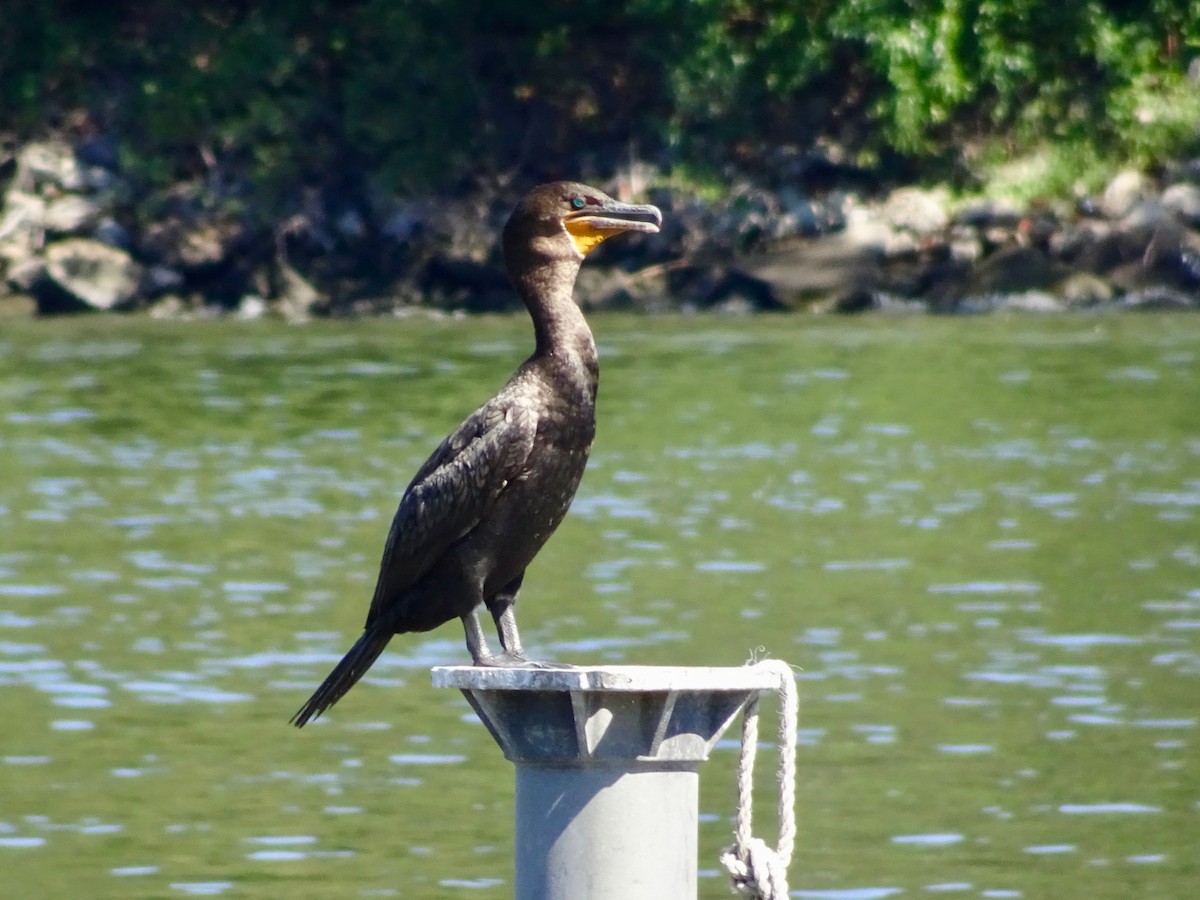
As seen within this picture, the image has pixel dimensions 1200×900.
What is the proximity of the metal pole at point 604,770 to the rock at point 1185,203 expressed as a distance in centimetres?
3067

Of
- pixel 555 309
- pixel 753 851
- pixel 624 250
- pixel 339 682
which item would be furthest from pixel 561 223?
pixel 624 250

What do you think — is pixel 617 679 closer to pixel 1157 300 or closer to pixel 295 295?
pixel 1157 300

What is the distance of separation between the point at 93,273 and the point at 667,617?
25666 millimetres

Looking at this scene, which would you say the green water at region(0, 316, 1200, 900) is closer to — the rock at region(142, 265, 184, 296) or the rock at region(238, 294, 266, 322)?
the rock at region(238, 294, 266, 322)

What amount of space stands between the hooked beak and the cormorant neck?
0.24 ft

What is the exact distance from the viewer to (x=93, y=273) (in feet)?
120

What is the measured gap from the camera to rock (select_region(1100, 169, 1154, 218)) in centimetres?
3466

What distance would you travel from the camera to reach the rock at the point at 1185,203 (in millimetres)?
33969

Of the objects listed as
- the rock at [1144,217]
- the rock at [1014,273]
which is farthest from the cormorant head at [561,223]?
the rock at [1144,217]

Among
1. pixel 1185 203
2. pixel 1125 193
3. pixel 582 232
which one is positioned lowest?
pixel 1185 203

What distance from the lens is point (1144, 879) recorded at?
803 centimetres

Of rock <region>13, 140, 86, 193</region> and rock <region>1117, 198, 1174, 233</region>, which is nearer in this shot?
rock <region>1117, 198, 1174, 233</region>

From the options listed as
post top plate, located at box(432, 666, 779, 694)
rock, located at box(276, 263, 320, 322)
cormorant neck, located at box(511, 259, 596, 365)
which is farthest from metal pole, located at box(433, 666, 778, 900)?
rock, located at box(276, 263, 320, 322)

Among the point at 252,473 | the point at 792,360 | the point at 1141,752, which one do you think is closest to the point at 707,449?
the point at 252,473
